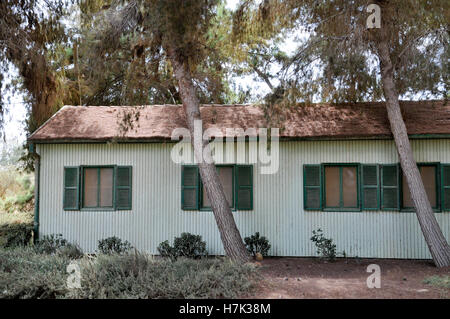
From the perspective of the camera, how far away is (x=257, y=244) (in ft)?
34.1

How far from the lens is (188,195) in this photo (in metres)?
10.9

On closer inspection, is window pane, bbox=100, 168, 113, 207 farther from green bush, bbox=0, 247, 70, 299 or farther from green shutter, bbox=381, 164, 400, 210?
green shutter, bbox=381, 164, 400, 210

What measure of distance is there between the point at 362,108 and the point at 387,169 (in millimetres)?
1969

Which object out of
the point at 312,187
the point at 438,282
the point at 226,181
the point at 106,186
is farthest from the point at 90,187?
the point at 438,282

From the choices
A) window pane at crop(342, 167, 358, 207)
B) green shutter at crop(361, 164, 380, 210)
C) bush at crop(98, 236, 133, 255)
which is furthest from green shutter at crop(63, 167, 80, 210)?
green shutter at crop(361, 164, 380, 210)

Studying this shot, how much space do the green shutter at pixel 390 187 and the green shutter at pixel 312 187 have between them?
1525 mm

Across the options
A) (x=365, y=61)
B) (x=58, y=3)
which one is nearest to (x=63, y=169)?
(x=58, y=3)

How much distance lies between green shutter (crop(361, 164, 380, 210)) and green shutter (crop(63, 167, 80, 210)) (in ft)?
23.8

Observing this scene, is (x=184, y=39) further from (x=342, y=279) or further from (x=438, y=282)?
(x=438, y=282)

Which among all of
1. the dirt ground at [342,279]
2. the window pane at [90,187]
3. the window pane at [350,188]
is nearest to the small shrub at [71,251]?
the window pane at [90,187]

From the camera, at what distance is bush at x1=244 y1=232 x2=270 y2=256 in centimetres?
1037

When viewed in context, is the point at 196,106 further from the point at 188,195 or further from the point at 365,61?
the point at 365,61

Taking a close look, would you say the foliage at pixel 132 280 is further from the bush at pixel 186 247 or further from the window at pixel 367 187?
the window at pixel 367 187
